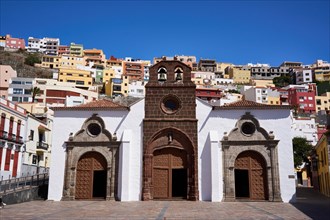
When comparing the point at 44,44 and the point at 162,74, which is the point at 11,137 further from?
the point at 44,44

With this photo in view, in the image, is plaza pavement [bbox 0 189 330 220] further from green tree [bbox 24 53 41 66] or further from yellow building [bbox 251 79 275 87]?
yellow building [bbox 251 79 275 87]

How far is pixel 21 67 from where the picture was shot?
334 feet

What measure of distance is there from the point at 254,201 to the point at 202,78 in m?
100

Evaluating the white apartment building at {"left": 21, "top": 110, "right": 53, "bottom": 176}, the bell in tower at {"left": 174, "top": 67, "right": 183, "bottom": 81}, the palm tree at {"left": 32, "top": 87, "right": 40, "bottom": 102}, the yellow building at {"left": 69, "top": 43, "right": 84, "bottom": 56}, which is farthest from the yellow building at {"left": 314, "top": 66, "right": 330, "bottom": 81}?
the bell in tower at {"left": 174, "top": 67, "right": 183, "bottom": 81}

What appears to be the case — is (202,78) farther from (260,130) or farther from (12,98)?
(260,130)

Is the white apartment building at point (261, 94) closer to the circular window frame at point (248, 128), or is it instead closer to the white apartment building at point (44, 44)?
the circular window frame at point (248, 128)

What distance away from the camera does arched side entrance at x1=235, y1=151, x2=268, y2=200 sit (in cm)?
2175

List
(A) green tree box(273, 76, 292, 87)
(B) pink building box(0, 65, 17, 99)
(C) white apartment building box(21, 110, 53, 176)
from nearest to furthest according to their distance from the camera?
(C) white apartment building box(21, 110, 53, 176), (B) pink building box(0, 65, 17, 99), (A) green tree box(273, 76, 292, 87)

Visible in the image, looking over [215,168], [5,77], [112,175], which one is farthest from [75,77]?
[215,168]

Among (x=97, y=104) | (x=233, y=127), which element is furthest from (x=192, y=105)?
(x=97, y=104)

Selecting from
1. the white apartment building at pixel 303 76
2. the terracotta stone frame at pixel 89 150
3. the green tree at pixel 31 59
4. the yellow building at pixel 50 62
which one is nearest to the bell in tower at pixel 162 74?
the terracotta stone frame at pixel 89 150

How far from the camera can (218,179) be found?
70.1 feet

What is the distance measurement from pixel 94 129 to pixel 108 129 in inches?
41.6

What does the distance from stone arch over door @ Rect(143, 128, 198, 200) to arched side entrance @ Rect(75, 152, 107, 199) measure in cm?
302
